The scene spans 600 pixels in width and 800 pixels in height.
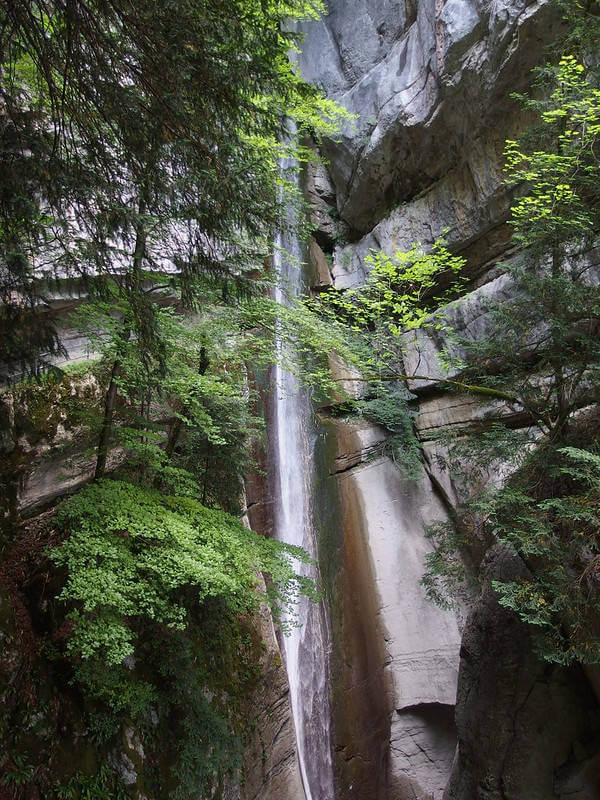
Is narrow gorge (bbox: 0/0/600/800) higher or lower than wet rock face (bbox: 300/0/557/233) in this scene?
lower

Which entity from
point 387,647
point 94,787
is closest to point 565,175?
point 387,647

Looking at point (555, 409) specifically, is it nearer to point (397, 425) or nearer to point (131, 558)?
point (397, 425)

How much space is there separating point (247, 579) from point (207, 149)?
3.76m

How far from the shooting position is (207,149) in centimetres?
394

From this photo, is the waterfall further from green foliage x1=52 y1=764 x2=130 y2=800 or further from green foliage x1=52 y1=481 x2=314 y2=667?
green foliage x1=52 y1=764 x2=130 y2=800

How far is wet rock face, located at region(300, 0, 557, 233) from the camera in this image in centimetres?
830

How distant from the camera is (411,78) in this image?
34.4 feet

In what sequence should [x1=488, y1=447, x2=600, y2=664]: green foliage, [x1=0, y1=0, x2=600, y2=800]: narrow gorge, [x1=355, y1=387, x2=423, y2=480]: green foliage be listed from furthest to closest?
[x1=355, y1=387, x2=423, y2=480]: green foliage < [x1=488, y1=447, x2=600, y2=664]: green foliage < [x1=0, y1=0, x2=600, y2=800]: narrow gorge

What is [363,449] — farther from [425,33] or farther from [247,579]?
[425,33]

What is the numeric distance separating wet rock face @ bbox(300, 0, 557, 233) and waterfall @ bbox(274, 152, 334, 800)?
9.78 ft

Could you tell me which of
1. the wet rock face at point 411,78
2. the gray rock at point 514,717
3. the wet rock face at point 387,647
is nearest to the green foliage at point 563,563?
the gray rock at point 514,717

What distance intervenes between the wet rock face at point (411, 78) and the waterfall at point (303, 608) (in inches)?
117

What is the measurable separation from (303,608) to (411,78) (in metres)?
10.9

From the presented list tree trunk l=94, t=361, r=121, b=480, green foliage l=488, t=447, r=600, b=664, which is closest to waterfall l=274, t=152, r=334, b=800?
tree trunk l=94, t=361, r=121, b=480
